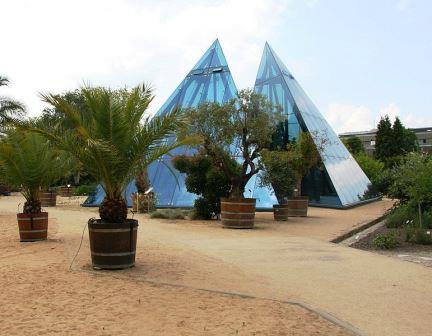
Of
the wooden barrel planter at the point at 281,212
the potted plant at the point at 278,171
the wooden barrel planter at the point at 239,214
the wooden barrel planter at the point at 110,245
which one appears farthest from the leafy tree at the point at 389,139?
the wooden barrel planter at the point at 110,245

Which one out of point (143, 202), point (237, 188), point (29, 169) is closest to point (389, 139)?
point (143, 202)

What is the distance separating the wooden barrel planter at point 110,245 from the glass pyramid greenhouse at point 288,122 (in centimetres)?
1419

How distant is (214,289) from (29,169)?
22.4 ft

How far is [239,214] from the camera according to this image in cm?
1498

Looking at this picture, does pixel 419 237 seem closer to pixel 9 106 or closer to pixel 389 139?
pixel 9 106

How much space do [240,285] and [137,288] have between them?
1.43 m

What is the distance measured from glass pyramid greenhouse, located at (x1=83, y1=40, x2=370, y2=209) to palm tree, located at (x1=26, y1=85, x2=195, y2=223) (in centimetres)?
1344

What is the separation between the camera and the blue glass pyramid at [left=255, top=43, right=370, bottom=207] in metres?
25.1

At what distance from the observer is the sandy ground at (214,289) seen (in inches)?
202

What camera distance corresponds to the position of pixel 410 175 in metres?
13.4

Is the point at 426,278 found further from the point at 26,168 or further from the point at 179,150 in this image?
the point at 179,150

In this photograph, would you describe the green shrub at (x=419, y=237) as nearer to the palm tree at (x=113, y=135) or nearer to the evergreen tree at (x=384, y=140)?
the palm tree at (x=113, y=135)

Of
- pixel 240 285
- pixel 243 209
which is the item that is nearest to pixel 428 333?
pixel 240 285

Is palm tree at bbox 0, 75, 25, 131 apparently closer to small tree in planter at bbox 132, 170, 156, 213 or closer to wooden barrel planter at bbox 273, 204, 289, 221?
small tree in planter at bbox 132, 170, 156, 213
